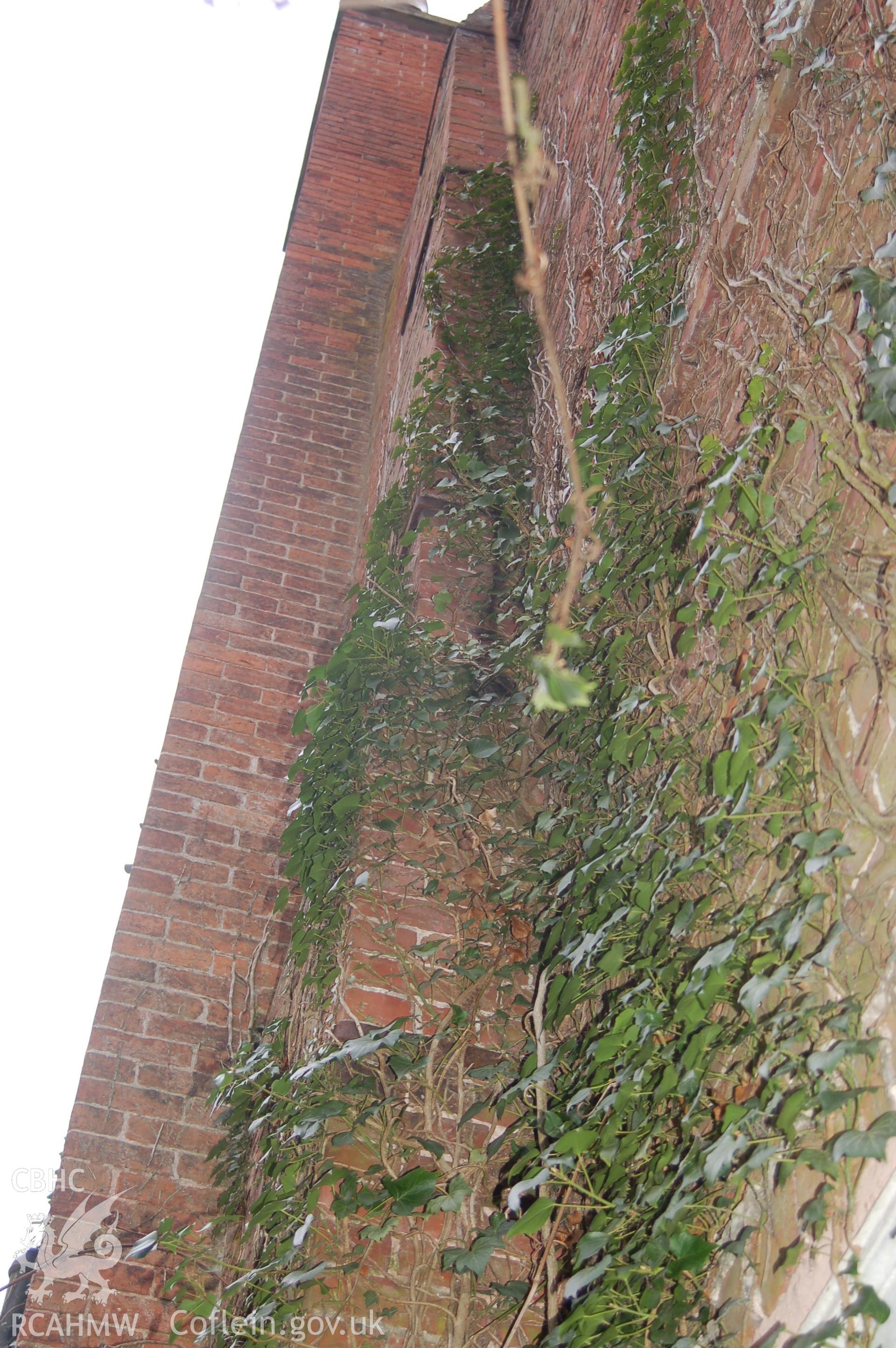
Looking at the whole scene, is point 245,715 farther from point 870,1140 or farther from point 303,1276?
point 870,1140

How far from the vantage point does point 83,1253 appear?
3.34 m

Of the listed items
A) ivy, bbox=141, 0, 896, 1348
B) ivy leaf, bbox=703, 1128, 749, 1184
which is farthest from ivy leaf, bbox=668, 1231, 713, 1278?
ivy leaf, bbox=703, 1128, 749, 1184

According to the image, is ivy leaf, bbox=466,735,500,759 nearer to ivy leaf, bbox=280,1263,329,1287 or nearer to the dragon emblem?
ivy leaf, bbox=280,1263,329,1287

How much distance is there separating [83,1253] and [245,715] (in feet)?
6.89

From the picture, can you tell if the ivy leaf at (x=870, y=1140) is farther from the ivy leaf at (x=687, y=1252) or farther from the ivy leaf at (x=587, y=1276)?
the ivy leaf at (x=587, y=1276)

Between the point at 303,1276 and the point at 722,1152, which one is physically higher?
the point at 722,1152

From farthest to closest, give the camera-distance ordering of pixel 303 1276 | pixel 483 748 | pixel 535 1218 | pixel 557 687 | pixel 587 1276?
pixel 483 748, pixel 303 1276, pixel 535 1218, pixel 587 1276, pixel 557 687

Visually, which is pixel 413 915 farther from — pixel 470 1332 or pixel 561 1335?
pixel 561 1335

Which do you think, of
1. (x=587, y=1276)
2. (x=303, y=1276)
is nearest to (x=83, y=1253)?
(x=303, y=1276)

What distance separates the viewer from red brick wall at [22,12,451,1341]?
3.61m

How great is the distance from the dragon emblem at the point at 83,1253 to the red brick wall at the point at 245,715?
1.3 inches

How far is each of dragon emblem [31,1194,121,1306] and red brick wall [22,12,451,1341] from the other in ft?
0.11

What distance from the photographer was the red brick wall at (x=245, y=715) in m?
3.61

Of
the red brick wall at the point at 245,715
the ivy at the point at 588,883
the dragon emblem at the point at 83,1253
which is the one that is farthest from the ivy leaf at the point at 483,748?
the dragon emblem at the point at 83,1253
